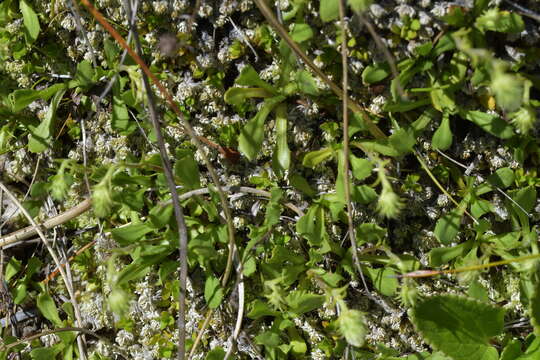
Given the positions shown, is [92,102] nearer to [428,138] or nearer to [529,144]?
[428,138]

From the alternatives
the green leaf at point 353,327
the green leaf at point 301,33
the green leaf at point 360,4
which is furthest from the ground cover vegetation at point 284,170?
the green leaf at point 360,4

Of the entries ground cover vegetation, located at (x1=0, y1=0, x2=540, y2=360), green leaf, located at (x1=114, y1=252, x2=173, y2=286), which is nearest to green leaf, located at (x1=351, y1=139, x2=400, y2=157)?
ground cover vegetation, located at (x1=0, y1=0, x2=540, y2=360)

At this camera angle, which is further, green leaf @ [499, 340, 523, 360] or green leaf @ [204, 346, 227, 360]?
green leaf @ [204, 346, 227, 360]

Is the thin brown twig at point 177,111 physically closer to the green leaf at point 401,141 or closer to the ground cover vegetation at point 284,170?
the ground cover vegetation at point 284,170

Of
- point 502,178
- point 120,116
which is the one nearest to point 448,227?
point 502,178

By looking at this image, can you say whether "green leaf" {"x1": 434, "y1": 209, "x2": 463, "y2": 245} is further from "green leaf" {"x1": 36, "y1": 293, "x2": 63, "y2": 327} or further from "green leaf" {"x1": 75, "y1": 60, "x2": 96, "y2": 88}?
"green leaf" {"x1": 36, "y1": 293, "x2": 63, "y2": 327}

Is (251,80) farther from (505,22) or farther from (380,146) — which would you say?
(505,22)
